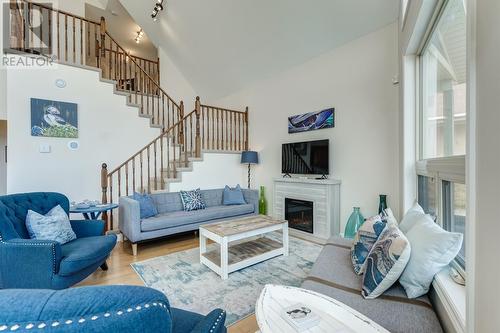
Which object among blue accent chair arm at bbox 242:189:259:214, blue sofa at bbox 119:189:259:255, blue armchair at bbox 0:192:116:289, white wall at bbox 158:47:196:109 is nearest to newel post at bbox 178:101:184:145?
white wall at bbox 158:47:196:109

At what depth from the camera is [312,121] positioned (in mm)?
4090

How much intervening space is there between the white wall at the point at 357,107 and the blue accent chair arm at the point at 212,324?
9.14ft

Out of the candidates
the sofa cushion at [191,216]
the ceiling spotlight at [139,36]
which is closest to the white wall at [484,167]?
the sofa cushion at [191,216]

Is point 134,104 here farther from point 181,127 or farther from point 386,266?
point 386,266

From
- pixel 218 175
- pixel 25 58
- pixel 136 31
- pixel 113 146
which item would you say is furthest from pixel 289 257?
pixel 136 31

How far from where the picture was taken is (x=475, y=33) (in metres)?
0.87

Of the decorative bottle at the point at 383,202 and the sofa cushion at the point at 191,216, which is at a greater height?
the decorative bottle at the point at 383,202

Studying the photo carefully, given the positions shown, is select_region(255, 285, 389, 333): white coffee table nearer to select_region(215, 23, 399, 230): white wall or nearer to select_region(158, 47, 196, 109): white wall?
select_region(215, 23, 399, 230): white wall

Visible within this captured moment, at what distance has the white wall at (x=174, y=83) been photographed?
255 inches

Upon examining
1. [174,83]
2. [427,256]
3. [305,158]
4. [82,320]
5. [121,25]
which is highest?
[121,25]

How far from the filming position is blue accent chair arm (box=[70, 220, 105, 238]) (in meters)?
2.60

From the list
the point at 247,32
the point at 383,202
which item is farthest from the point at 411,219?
the point at 247,32

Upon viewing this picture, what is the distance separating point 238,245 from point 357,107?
2.60 meters

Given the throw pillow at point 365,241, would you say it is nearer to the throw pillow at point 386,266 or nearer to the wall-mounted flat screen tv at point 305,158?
the throw pillow at point 386,266
